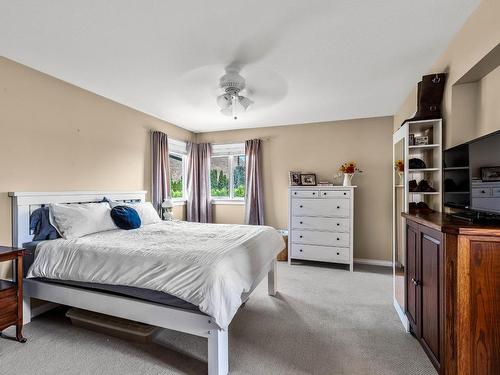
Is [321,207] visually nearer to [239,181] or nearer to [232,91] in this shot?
[239,181]

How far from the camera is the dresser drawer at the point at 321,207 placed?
4004 millimetres

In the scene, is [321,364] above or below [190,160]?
below

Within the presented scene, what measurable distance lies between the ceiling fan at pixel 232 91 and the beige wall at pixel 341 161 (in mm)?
1987

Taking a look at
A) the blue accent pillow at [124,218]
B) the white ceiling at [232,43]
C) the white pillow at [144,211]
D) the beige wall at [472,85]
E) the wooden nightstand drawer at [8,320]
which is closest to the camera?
the beige wall at [472,85]

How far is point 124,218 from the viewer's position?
2.90m

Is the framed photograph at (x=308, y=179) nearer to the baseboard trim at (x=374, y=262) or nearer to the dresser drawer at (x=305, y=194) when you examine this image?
the dresser drawer at (x=305, y=194)

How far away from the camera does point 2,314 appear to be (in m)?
1.96

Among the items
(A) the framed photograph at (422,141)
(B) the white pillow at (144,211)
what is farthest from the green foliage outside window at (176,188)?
(A) the framed photograph at (422,141)

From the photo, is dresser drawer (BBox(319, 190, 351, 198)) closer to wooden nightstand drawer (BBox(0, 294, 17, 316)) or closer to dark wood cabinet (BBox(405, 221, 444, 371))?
dark wood cabinet (BBox(405, 221, 444, 371))

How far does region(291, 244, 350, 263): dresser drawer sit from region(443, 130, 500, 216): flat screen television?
7.03ft

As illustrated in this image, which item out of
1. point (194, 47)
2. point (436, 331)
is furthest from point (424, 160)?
point (194, 47)

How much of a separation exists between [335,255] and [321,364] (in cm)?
234

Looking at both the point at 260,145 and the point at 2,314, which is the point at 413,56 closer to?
the point at 260,145

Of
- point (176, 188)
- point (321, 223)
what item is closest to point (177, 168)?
point (176, 188)
